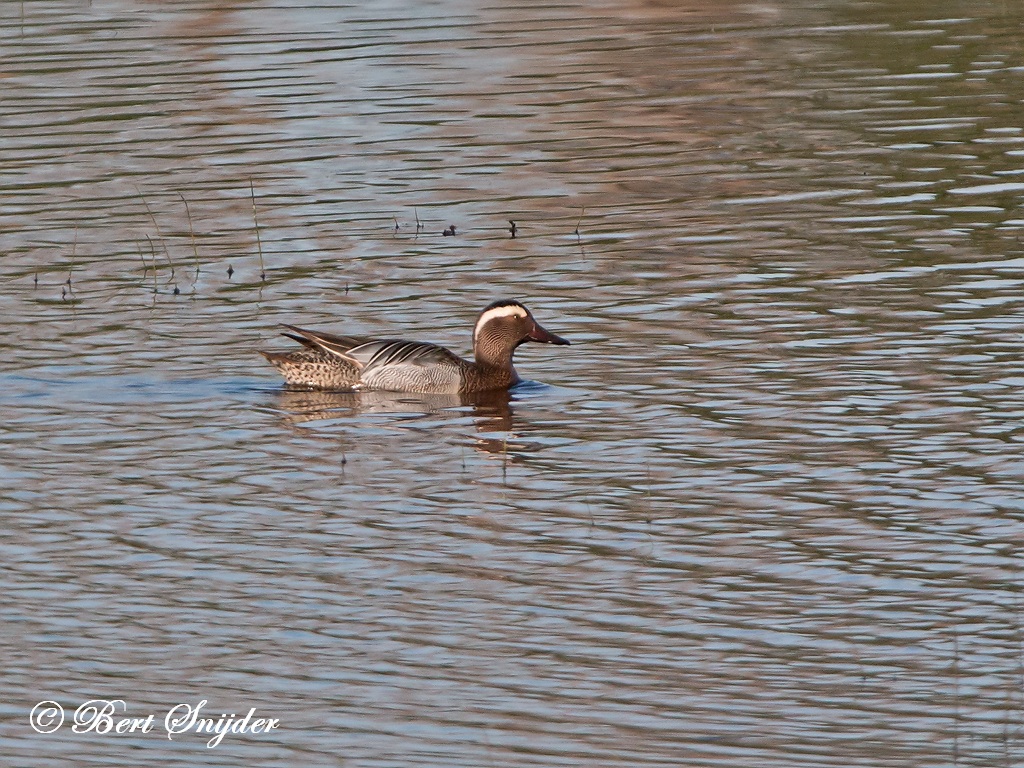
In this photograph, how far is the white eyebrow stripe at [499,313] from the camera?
1341 centimetres

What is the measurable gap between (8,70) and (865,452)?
619 inches

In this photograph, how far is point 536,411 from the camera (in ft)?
41.9

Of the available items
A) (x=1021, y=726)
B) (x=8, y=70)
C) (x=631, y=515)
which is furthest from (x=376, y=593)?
(x=8, y=70)

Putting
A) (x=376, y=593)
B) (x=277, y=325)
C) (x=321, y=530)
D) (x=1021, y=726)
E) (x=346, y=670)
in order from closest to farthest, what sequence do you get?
(x=1021, y=726) → (x=346, y=670) → (x=376, y=593) → (x=321, y=530) → (x=277, y=325)

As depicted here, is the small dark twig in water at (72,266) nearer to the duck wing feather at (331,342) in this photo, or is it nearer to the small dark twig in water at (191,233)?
the small dark twig in water at (191,233)

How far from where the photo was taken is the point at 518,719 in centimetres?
781

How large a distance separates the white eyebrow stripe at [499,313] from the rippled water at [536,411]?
0.50 metres

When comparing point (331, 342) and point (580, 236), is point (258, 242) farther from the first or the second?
point (331, 342)

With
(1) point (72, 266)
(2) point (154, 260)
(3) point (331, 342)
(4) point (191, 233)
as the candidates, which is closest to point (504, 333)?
(3) point (331, 342)

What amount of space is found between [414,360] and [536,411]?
912 mm

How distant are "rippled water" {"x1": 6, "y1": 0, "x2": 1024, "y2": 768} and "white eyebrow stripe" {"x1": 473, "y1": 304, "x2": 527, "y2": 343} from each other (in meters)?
0.50

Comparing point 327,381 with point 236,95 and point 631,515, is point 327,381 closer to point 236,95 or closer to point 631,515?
point 631,515

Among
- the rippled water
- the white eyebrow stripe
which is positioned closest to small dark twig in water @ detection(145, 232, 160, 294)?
the rippled water

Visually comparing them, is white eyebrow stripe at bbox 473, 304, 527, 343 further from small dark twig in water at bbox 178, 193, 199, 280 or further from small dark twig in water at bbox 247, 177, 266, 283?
small dark twig in water at bbox 178, 193, 199, 280
